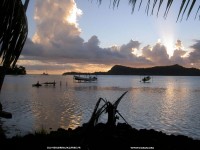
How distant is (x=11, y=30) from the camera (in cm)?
338

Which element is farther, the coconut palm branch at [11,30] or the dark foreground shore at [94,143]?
the dark foreground shore at [94,143]

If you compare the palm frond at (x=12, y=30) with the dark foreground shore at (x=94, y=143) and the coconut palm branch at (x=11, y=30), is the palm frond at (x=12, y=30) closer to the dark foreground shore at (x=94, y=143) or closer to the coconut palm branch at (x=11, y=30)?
the coconut palm branch at (x=11, y=30)

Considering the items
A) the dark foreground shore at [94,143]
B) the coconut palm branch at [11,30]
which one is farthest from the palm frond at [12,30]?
the dark foreground shore at [94,143]

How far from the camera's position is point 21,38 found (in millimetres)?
3553

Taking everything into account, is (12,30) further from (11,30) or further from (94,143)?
(94,143)

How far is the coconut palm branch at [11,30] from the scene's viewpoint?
3.25 meters

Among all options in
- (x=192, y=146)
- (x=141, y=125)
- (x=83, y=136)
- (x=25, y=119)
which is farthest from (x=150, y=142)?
(x=25, y=119)

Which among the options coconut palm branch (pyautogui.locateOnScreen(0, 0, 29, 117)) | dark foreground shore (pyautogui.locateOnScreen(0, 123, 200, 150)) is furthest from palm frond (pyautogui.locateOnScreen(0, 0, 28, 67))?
dark foreground shore (pyautogui.locateOnScreen(0, 123, 200, 150))

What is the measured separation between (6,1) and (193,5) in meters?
1.80

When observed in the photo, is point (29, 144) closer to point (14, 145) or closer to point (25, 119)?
point (14, 145)

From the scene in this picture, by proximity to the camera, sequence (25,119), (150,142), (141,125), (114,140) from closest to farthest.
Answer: (114,140) → (150,142) → (141,125) → (25,119)

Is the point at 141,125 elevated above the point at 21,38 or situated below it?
below

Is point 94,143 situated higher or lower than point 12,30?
lower

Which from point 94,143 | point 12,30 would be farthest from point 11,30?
point 94,143
